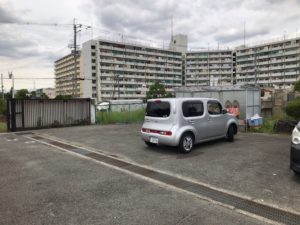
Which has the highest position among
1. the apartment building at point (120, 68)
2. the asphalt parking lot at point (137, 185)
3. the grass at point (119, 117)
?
the apartment building at point (120, 68)

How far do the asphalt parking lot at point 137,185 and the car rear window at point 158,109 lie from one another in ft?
3.98

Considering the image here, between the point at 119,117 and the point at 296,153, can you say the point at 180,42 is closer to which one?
the point at 119,117

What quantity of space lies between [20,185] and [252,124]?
10999mm

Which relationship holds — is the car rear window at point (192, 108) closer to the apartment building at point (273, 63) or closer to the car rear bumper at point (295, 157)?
the car rear bumper at point (295, 157)

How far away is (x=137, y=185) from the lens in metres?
4.98

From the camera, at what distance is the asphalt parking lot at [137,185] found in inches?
144

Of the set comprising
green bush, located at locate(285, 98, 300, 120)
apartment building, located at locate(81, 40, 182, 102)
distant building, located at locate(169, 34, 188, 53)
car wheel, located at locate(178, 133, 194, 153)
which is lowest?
car wheel, located at locate(178, 133, 194, 153)

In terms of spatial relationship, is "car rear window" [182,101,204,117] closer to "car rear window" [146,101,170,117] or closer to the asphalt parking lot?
"car rear window" [146,101,170,117]

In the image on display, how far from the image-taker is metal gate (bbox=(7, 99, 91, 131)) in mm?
14438

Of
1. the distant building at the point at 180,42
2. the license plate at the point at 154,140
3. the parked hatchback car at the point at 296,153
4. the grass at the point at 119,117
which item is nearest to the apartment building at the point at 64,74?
the distant building at the point at 180,42

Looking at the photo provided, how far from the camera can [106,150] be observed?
8.62 m

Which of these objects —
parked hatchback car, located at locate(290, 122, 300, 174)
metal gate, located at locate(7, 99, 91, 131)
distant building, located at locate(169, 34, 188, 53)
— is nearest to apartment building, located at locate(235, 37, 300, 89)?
distant building, located at locate(169, 34, 188, 53)

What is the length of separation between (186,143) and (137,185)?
10.4 ft

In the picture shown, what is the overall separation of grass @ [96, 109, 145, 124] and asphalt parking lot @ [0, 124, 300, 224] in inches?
377
